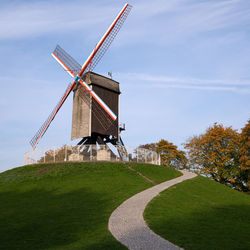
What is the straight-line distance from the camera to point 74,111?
31.9m

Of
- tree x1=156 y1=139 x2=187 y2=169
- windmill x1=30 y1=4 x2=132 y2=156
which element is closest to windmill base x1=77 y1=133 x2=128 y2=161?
windmill x1=30 y1=4 x2=132 y2=156

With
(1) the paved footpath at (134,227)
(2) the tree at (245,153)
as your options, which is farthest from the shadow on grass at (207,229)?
(2) the tree at (245,153)

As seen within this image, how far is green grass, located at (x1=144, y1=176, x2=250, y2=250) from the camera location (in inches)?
397

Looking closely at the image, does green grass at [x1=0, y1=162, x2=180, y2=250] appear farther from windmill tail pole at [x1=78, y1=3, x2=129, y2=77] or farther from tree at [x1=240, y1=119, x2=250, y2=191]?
tree at [x1=240, y1=119, x2=250, y2=191]

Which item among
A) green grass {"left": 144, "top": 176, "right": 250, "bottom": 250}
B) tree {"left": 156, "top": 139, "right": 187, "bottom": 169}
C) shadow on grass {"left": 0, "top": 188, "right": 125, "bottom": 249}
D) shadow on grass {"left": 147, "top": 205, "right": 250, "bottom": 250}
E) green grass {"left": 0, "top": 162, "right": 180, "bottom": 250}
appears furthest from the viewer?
tree {"left": 156, "top": 139, "right": 187, "bottom": 169}

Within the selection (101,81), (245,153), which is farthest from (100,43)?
(245,153)

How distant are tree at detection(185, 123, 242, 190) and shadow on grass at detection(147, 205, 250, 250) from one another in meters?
25.5

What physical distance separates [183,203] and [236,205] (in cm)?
Result: 420

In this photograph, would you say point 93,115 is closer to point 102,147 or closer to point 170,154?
point 102,147

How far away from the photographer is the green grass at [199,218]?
1008 cm

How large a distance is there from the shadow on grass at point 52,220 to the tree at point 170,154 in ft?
123

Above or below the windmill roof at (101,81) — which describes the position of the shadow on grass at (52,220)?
below

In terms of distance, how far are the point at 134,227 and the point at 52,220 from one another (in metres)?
4.30

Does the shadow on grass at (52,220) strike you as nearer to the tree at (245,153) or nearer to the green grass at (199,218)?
the green grass at (199,218)
